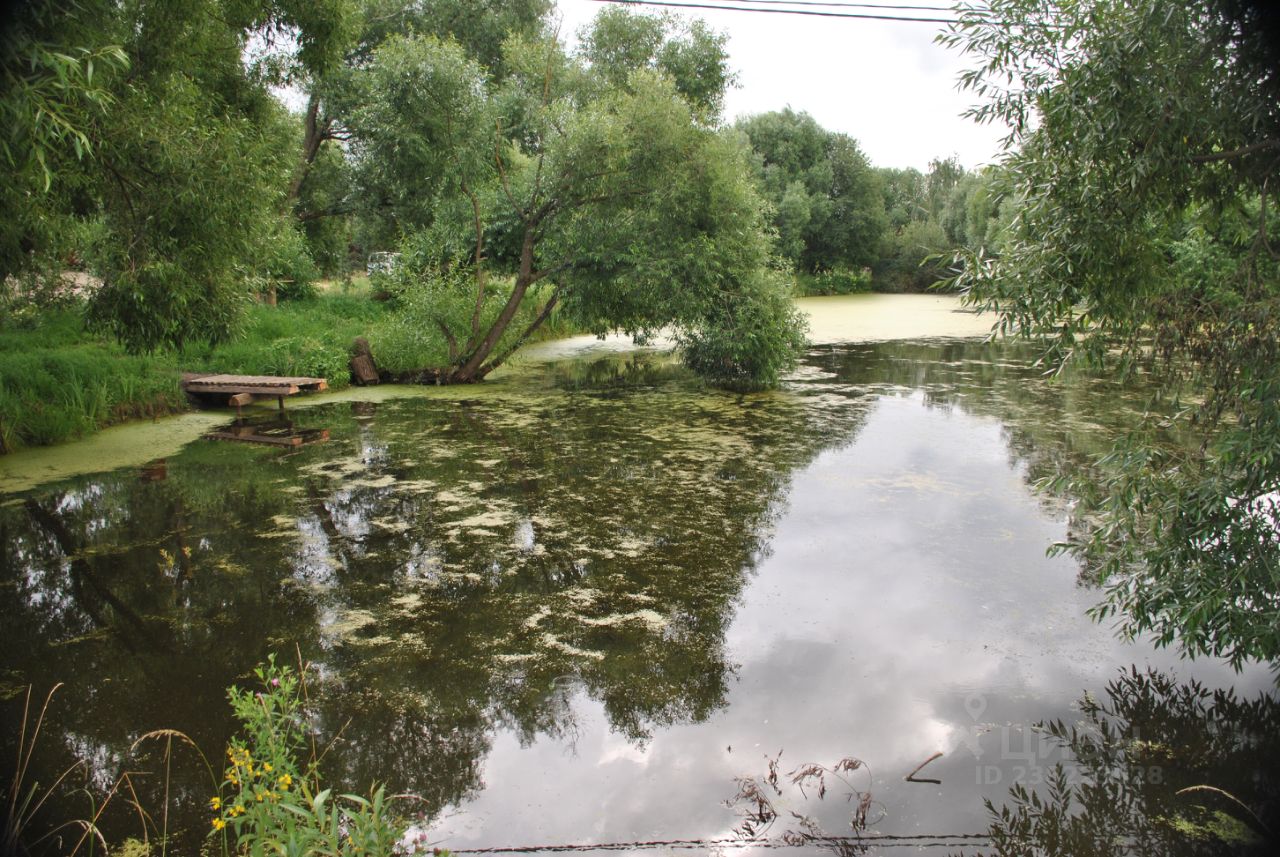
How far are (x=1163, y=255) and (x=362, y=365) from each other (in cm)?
1033

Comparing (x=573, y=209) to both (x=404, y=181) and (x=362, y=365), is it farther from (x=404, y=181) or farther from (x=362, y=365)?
(x=362, y=365)

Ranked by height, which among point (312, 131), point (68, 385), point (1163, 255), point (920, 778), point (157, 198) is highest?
point (312, 131)

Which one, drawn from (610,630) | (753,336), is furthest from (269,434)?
(753,336)

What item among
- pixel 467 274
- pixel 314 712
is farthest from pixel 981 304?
pixel 467 274

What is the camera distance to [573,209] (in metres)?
11.5

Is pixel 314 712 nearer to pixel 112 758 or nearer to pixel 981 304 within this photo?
pixel 112 758

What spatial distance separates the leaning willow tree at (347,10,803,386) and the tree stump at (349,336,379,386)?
438mm

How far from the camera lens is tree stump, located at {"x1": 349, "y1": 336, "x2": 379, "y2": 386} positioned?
11992mm

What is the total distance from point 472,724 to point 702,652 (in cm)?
119

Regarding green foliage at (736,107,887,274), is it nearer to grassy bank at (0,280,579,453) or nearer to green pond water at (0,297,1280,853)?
grassy bank at (0,280,579,453)

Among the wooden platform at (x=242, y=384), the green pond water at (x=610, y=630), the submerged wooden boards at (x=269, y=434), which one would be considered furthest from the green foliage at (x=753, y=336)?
the submerged wooden boards at (x=269, y=434)

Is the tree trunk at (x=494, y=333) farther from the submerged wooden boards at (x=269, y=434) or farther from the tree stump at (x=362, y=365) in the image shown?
the submerged wooden boards at (x=269, y=434)

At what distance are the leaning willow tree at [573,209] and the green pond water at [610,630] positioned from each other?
342cm

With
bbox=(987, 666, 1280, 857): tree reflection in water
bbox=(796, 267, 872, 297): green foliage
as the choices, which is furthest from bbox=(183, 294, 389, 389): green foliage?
bbox=(796, 267, 872, 297): green foliage
